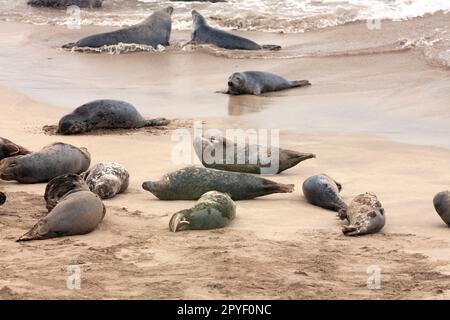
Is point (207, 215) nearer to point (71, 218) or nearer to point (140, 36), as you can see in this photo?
point (71, 218)

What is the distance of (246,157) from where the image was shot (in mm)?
6391

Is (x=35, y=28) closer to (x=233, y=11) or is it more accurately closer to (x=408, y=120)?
(x=233, y=11)

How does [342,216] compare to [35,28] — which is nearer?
[342,216]

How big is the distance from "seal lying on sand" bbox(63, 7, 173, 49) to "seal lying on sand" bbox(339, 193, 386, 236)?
28.2ft

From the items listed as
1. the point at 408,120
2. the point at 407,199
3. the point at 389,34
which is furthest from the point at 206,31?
the point at 407,199

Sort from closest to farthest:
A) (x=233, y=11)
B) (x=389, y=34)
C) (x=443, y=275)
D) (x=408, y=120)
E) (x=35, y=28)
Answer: (x=443, y=275) < (x=408, y=120) < (x=389, y=34) < (x=35, y=28) < (x=233, y=11)

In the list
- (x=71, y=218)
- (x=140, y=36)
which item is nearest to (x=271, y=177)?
(x=71, y=218)

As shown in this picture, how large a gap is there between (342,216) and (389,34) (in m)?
8.37

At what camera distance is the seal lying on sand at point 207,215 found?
4895 mm

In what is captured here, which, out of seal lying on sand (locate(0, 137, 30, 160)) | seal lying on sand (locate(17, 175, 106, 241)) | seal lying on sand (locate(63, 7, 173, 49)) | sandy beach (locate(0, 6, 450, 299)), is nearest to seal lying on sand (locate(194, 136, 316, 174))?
sandy beach (locate(0, 6, 450, 299))

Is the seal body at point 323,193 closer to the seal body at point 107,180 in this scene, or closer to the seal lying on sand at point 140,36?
the seal body at point 107,180

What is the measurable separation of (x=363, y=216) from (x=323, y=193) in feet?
2.03

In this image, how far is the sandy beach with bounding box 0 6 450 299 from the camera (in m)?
4.01
